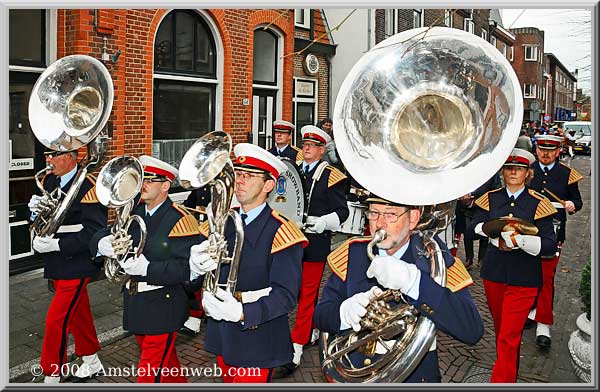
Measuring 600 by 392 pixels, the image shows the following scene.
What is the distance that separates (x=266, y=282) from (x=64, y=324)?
2.09m

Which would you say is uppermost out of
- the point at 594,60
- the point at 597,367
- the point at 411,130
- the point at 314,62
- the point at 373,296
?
the point at 314,62

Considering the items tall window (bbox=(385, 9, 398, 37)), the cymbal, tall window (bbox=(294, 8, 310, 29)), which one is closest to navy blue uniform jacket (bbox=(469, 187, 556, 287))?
the cymbal

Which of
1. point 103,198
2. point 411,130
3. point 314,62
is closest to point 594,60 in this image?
point 411,130

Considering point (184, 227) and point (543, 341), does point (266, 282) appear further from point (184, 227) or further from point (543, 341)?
point (543, 341)

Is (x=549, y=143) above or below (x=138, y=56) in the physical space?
below

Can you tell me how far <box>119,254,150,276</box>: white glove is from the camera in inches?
156

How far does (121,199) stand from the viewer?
3941mm

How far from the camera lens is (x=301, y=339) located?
221 inches

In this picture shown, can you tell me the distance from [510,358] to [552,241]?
40.9 inches

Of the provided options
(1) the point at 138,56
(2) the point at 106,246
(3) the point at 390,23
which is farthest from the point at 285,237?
(3) the point at 390,23

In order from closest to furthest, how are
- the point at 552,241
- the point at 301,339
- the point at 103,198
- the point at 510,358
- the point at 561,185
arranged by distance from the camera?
the point at 103,198
the point at 510,358
the point at 552,241
the point at 301,339
the point at 561,185

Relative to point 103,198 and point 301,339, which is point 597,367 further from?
point 103,198

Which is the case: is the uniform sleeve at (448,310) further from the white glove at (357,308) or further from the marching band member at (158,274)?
the marching band member at (158,274)

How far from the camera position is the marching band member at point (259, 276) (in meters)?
3.55
